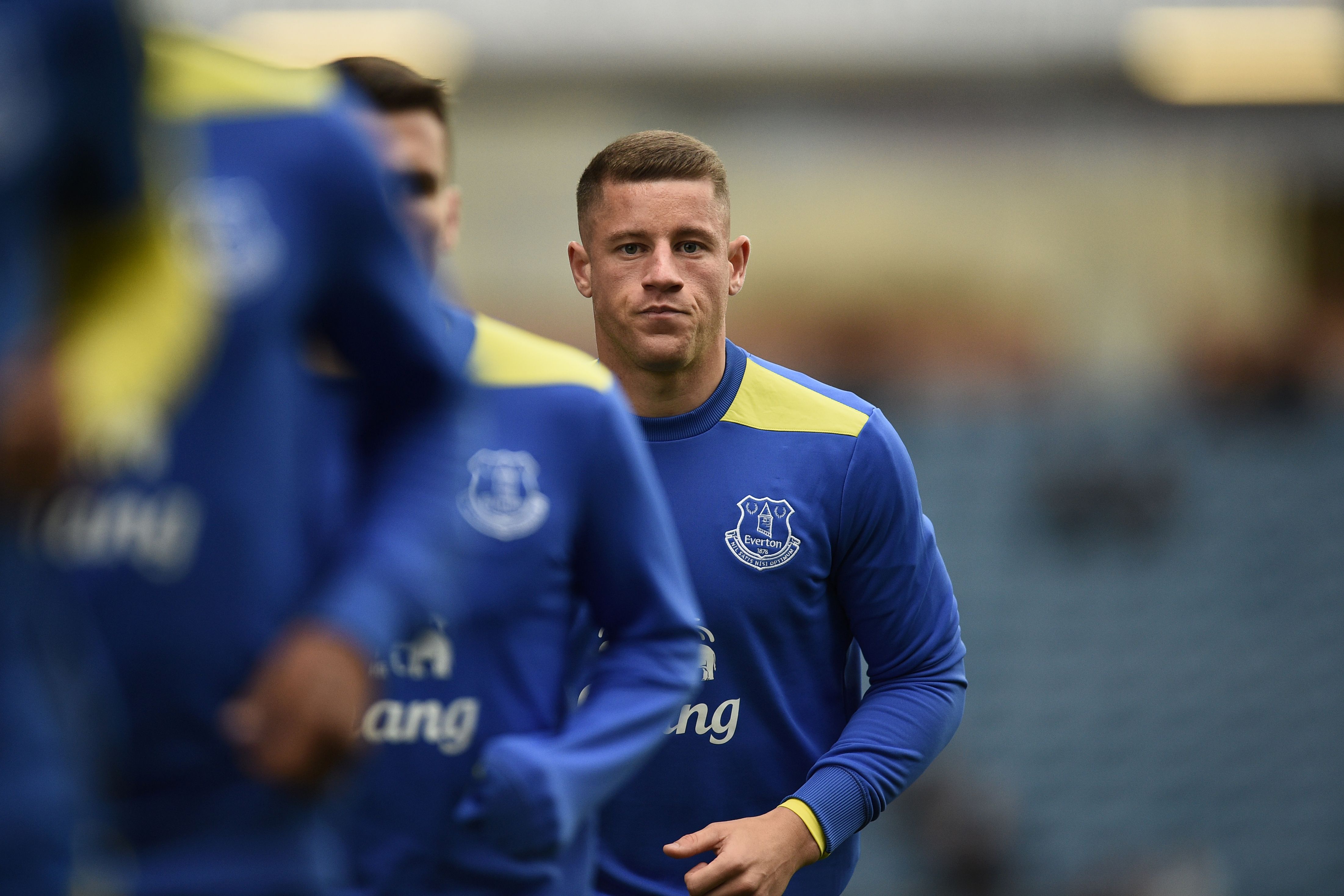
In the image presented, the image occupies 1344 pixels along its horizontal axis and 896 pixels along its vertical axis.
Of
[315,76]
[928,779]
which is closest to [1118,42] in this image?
[928,779]

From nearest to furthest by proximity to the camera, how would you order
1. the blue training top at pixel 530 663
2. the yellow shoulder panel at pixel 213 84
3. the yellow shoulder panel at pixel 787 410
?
the yellow shoulder panel at pixel 213 84
the blue training top at pixel 530 663
the yellow shoulder panel at pixel 787 410

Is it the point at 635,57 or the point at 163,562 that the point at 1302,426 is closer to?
the point at 635,57

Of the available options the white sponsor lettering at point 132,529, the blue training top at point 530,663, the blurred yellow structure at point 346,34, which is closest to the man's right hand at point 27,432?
the white sponsor lettering at point 132,529

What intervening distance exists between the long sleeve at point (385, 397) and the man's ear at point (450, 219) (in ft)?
4.81

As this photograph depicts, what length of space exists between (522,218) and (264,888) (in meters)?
13.3

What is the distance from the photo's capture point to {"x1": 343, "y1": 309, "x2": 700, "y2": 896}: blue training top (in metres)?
2.39

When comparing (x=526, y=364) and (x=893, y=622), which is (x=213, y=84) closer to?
(x=526, y=364)

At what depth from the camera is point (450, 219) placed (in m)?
3.38

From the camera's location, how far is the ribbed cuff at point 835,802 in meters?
3.25

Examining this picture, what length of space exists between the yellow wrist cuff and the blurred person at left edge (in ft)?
6.92

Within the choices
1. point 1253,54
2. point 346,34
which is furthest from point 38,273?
point 1253,54

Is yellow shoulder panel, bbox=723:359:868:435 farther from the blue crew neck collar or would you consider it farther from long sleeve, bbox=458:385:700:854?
long sleeve, bbox=458:385:700:854

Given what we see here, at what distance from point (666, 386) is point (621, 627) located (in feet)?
3.47

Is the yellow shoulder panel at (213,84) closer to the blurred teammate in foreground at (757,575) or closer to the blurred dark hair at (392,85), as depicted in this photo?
the blurred dark hair at (392,85)
